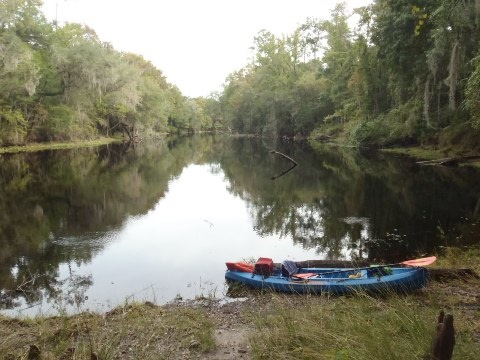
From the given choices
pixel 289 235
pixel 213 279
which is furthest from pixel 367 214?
pixel 213 279

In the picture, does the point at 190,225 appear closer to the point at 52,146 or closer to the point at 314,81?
the point at 52,146

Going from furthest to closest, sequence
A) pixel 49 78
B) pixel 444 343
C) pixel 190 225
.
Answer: pixel 49 78, pixel 190 225, pixel 444 343

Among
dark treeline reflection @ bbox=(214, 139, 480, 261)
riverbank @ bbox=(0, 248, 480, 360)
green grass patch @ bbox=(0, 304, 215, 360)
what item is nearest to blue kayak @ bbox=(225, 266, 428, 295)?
riverbank @ bbox=(0, 248, 480, 360)

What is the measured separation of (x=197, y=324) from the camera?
7.29 metres

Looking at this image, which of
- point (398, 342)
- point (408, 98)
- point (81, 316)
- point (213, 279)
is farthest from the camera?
point (408, 98)

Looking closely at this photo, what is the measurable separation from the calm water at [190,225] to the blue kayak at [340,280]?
113cm

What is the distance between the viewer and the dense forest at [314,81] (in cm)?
2565

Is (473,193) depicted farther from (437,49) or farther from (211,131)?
(211,131)

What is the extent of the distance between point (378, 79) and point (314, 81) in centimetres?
2000

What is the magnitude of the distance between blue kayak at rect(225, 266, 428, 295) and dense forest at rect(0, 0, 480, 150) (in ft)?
16.5

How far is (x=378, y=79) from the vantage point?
4369 cm

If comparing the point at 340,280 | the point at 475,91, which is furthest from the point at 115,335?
the point at 475,91

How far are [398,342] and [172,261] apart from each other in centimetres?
891

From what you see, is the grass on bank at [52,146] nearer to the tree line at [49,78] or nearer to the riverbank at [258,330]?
the tree line at [49,78]
